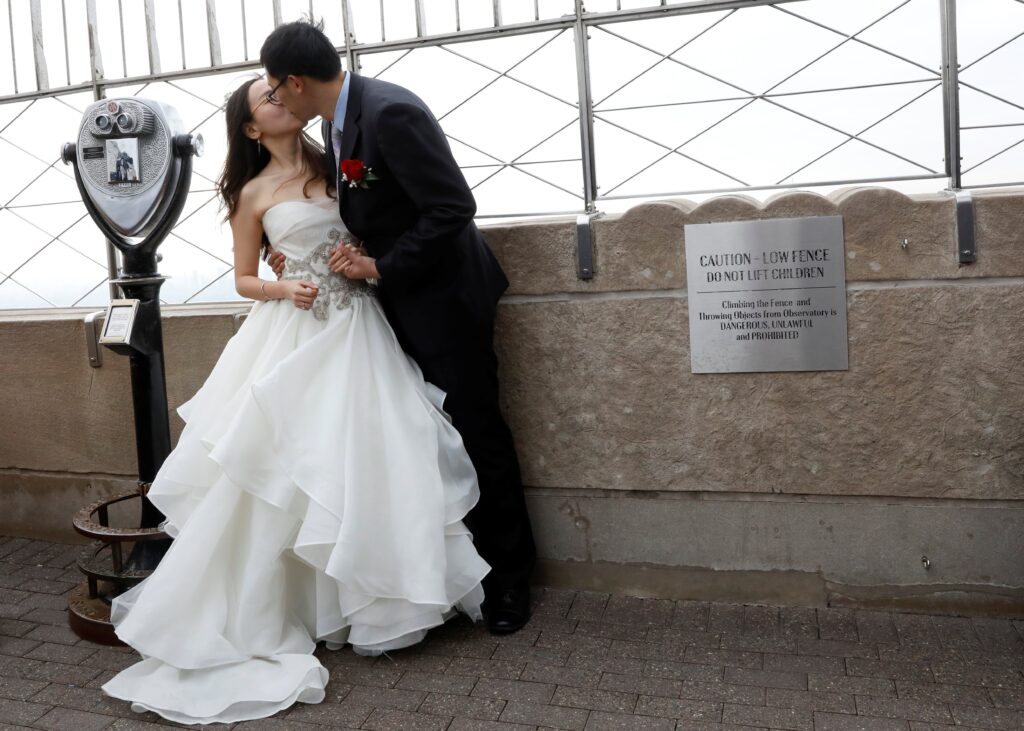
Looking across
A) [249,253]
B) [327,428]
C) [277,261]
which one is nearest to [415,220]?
[277,261]

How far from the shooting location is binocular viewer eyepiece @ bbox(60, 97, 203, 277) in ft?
11.8

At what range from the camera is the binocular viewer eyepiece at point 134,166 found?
359cm

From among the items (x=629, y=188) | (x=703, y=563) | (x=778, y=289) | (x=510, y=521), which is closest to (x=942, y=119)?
(x=778, y=289)

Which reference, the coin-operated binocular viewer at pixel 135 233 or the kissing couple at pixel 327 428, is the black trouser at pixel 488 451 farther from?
the coin-operated binocular viewer at pixel 135 233

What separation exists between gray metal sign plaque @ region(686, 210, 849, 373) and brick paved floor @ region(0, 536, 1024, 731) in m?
0.89

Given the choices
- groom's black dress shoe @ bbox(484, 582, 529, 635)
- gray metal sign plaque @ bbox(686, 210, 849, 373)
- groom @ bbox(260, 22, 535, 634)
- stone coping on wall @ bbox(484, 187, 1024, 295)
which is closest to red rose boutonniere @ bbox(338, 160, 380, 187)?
groom @ bbox(260, 22, 535, 634)

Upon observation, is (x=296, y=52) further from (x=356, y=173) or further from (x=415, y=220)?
(x=415, y=220)

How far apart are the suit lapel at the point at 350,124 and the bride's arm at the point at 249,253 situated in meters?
0.35

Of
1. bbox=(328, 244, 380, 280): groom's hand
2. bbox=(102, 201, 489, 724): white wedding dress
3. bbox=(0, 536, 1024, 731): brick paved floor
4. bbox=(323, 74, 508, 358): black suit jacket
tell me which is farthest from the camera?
bbox=(328, 244, 380, 280): groom's hand

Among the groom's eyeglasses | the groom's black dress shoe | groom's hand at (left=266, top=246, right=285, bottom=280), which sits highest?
the groom's eyeglasses

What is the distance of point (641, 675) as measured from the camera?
3164 mm

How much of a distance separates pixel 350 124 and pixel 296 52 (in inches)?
10.8

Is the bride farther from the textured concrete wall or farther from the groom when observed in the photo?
the textured concrete wall

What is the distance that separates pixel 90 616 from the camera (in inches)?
143
